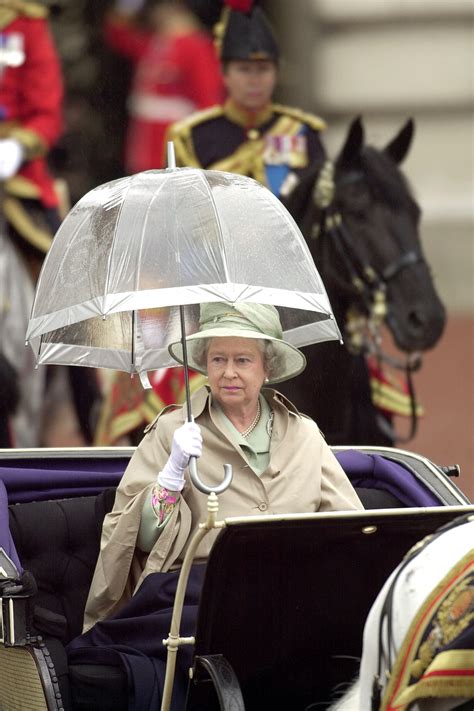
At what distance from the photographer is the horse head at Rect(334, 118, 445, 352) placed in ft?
19.5

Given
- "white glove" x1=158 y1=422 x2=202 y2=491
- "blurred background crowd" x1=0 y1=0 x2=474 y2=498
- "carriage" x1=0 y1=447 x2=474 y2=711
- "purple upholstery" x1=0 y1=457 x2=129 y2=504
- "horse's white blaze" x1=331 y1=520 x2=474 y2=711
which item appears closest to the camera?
"horse's white blaze" x1=331 y1=520 x2=474 y2=711

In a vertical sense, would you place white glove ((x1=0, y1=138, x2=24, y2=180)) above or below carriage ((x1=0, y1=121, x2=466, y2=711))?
above

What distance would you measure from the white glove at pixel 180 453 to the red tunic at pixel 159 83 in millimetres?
3788

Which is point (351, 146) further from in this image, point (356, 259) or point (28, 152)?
point (28, 152)

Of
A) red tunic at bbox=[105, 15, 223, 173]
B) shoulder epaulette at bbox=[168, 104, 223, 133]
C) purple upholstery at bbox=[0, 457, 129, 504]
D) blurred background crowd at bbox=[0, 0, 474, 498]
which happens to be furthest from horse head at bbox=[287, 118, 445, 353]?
purple upholstery at bbox=[0, 457, 129, 504]

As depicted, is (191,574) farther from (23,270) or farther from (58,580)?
(23,270)

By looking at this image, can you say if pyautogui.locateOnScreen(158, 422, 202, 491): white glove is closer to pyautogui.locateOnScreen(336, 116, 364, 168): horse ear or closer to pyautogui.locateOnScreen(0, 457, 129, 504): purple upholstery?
pyautogui.locateOnScreen(0, 457, 129, 504): purple upholstery

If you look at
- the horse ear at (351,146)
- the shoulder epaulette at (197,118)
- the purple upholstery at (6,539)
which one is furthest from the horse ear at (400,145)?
the purple upholstery at (6,539)

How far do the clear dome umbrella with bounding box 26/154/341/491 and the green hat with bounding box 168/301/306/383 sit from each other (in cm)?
18

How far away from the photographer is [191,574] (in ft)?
11.6

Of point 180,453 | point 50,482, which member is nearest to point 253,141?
point 50,482

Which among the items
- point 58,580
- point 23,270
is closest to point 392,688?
point 58,580

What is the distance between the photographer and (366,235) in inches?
234

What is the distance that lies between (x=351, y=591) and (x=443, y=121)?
4.33m
